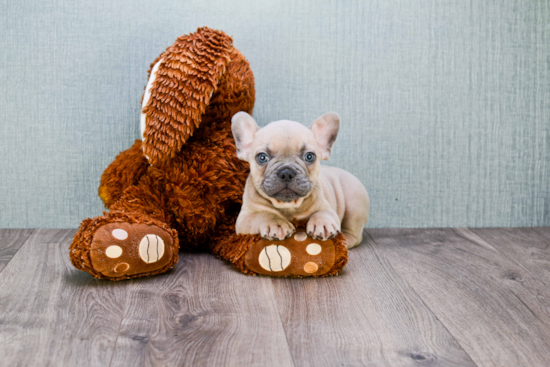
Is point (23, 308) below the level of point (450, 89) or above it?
Result: below

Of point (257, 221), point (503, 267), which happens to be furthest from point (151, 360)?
point (503, 267)

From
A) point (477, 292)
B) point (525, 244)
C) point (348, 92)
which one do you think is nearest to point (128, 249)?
point (477, 292)

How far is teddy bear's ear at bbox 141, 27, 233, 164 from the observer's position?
56.0 inches

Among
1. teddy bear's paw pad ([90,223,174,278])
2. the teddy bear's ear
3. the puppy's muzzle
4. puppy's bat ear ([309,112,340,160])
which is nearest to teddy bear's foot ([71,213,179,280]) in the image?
teddy bear's paw pad ([90,223,174,278])

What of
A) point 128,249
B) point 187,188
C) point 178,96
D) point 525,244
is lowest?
point 525,244

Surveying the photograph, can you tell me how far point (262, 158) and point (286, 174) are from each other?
0.29 feet

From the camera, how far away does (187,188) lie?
4.86 feet

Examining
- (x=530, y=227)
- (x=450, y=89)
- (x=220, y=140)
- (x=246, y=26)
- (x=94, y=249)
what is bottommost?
(x=530, y=227)

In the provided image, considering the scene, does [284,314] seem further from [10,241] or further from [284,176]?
[10,241]

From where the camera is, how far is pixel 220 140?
153 cm

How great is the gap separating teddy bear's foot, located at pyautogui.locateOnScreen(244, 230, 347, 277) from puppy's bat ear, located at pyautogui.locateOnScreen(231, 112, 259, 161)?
232 millimetres

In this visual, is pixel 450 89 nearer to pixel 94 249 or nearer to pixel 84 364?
pixel 94 249

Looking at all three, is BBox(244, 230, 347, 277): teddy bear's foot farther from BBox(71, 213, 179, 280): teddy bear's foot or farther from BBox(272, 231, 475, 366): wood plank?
BBox(71, 213, 179, 280): teddy bear's foot

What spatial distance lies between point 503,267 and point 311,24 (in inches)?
37.7
